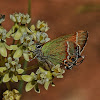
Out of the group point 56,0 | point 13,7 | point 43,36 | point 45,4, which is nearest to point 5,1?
point 13,7

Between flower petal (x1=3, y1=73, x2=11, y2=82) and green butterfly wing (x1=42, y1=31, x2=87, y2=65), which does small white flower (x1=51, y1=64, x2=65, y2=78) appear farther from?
flower petal (x1=3, y1=73, x2=11, y2=82)

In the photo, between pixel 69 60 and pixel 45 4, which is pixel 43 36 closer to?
pixel 69 60

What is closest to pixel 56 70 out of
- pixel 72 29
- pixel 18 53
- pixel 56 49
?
pixel 56 49

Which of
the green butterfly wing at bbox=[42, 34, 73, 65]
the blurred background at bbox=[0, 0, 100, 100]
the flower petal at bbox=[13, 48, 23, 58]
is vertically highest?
the green butterfly wing at bbox=[42, 34, 73, 65]

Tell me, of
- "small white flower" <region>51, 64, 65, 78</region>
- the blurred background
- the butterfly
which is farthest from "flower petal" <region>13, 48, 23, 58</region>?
the blurred background

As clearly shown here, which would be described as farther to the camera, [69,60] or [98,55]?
[98,55]

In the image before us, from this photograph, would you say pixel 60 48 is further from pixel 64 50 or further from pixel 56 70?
pixel 56 70

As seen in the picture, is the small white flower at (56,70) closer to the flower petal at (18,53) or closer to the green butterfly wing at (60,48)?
the green butterfly wing at (60,48)
